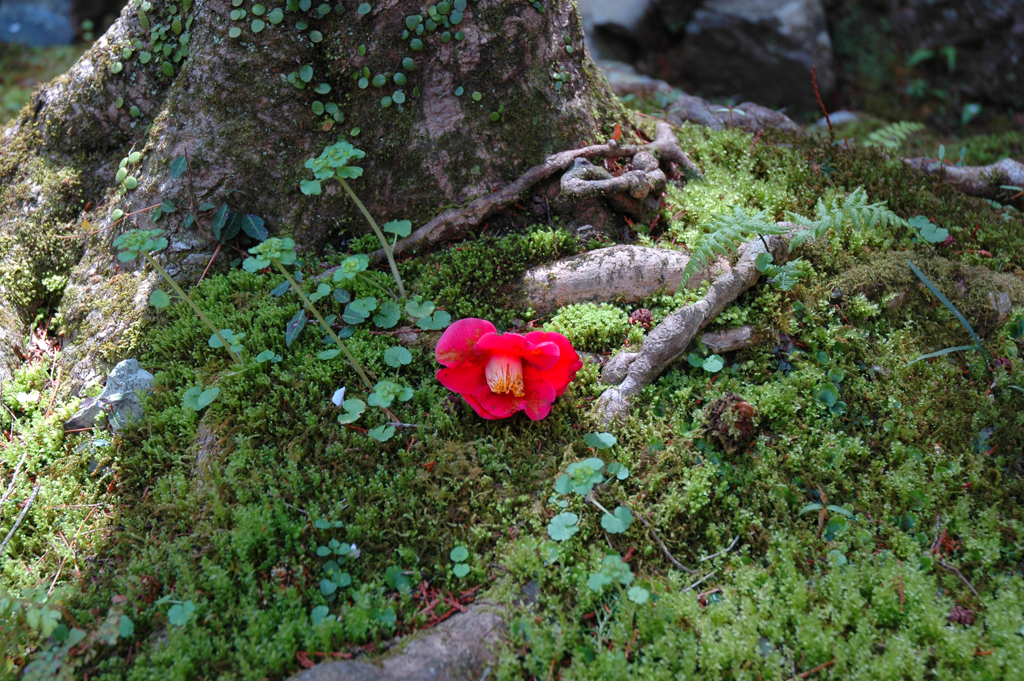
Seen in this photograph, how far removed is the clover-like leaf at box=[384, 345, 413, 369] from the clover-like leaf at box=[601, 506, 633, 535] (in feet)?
4.17

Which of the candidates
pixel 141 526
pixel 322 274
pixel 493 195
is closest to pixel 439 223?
pixel 493 195

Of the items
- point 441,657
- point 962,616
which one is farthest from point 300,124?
point 962,616

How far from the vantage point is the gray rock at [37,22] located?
33.0 ft

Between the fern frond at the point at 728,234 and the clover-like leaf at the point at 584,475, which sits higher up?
the fern frond at the point at 728,234

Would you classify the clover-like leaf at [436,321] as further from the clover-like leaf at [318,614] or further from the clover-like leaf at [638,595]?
the clover-like leaf at [638,595]

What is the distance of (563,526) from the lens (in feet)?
8.90

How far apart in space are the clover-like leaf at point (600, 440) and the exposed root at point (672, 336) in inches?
5.2

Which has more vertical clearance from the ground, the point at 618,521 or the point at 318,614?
the point at 318,614

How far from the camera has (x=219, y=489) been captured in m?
2.89

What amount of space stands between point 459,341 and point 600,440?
83cm

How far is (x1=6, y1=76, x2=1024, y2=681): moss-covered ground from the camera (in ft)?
7.93

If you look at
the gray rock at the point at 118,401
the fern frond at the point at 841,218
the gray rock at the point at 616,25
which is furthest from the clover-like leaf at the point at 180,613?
the gray rock at the point at 616,25

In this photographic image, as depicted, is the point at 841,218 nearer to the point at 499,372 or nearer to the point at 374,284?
the point at 499,372

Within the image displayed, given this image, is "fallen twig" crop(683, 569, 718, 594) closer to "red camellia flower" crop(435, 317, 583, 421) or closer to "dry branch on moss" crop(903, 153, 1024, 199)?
"red camellia flower" crop(435, 317, 583, 421)
